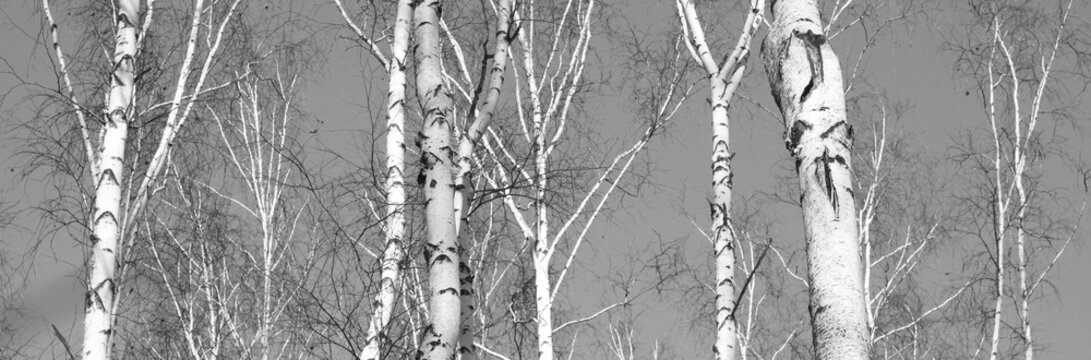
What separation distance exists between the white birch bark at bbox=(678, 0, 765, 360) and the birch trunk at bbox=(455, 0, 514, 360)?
79.7 inches

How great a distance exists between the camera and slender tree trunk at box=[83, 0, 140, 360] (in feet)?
19.6

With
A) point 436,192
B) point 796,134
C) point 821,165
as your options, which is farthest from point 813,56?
point 436,192

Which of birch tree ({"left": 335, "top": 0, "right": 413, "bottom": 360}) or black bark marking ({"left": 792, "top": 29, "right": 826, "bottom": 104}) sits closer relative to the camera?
black bark marking ({"left": 792, "top": 29, "right": 826, "bottom": 104})

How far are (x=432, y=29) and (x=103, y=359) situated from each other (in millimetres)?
2994

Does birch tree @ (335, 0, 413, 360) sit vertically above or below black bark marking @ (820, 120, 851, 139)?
above

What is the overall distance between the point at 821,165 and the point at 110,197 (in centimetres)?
455

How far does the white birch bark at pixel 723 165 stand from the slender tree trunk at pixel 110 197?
321 cm

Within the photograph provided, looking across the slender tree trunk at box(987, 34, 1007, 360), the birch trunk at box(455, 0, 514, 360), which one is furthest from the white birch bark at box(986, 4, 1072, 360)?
the birch trunk at box(455, 0, 514, 360)

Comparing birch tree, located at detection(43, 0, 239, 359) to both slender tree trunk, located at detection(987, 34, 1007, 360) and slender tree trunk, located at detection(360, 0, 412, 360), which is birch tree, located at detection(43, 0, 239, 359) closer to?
slender tree trunk, located at detection(360, 0, 412, 360)

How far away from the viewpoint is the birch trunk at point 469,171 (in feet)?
13.2

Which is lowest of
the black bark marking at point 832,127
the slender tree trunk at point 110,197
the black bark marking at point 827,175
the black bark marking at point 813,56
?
the black bark marking at point 827,175

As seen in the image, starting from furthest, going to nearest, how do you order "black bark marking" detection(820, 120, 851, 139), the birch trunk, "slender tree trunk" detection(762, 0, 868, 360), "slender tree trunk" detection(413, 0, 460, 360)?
the birch trunk
"slender tree trunk" detection(413, 0, 460, 360)
"black bark marking" detection(820, 120, 851, 139)
"slender tree trunk" detection(762, 0, 868, 360)

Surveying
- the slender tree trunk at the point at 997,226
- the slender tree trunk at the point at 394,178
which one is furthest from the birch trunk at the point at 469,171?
the slender tree trunk at the point at 997,226

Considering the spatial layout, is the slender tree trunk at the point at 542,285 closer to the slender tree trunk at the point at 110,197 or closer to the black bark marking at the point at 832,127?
the slender tree trunk at the point at 110,197
